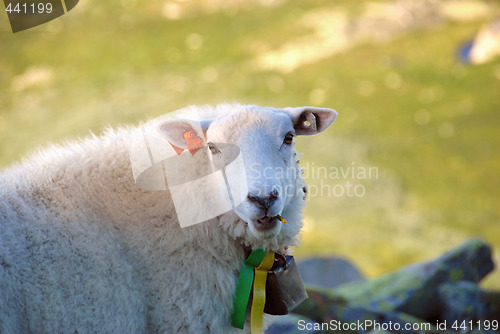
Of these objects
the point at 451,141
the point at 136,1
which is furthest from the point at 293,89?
the point at 136,1

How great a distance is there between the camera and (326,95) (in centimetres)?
1514

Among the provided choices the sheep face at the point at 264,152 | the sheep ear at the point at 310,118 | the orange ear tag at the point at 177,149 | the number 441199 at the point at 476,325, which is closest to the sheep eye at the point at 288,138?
the sheep face at the point at 264,152

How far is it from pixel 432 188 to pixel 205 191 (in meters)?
10.4

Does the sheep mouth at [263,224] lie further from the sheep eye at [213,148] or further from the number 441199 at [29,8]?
the number 441199 at [29,8]

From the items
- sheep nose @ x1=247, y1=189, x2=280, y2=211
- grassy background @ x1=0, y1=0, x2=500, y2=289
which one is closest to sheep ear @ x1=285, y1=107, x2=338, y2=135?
sheep nose @ x1=247, y1=189, x2=280, y2=211

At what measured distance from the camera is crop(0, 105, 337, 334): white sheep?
3.08 m

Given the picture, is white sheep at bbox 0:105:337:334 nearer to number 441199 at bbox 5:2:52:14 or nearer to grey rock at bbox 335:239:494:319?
grey rock at bbox 335:239:494:319

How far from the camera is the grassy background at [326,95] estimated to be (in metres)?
11.9

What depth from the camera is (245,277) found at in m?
3.68

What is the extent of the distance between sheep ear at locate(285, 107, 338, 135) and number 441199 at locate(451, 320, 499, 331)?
3.34 metres

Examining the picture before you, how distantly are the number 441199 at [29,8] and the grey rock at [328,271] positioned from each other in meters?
5.54

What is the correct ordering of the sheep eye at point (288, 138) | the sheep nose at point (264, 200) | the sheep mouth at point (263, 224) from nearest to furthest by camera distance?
the sheep nose at point (264, 200), the sheep mouth at point (263, 224), the sheep eye at point (288, 138)

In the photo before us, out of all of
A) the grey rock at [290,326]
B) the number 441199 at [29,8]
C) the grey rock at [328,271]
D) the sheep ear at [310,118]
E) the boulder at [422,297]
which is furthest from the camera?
the grey rock at [328,271]

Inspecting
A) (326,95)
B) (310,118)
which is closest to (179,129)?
(310,118)
